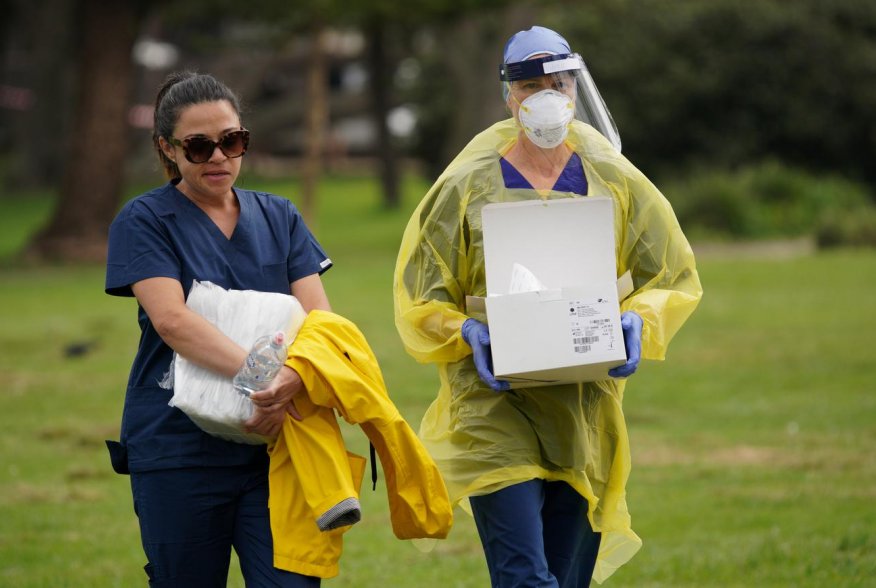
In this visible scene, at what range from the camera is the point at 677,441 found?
10.5 meters

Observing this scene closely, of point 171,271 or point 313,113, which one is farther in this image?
point 313,113

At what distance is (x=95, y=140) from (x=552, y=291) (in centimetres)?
2021

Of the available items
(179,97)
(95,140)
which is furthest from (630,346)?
(95,140)

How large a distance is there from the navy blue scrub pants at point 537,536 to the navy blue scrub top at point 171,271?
0.82m

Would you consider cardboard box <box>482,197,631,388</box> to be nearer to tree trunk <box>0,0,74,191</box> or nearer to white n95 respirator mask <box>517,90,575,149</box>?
white n95 respirator mask <box>517,90,575,149</box>

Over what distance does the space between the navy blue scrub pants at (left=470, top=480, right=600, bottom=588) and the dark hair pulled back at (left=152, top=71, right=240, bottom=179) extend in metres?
1.46

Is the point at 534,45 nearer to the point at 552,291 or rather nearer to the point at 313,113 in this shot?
the point at 552,291

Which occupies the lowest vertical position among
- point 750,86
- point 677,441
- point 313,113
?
point 677,441

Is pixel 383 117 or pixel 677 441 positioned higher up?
pixel 383 117

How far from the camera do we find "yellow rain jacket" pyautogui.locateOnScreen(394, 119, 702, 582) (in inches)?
181

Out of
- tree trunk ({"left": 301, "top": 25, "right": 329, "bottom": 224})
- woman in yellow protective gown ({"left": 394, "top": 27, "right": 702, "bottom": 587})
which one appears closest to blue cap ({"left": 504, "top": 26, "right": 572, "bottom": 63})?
woman in yellow protective gown ({"left": 394, "top": 27, "right": 702, "bottom": 587})

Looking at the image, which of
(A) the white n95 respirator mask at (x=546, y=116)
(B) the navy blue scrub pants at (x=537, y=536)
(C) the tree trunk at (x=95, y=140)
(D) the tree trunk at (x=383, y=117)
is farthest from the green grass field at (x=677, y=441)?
(D) the tree trunk at (x=383, y=117)

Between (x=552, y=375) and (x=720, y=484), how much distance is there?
5.03 metres

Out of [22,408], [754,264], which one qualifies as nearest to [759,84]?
[754,264]
